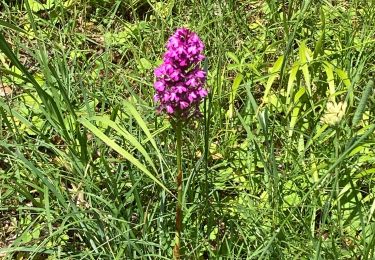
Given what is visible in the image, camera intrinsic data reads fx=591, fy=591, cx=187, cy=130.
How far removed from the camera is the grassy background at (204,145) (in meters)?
1.78

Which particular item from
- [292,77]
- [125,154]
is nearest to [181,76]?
[125,154]

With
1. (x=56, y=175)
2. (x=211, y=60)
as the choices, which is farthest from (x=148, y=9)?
(x=56, y=175)

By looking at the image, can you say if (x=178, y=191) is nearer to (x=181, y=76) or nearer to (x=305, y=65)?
(x=181, y=76)

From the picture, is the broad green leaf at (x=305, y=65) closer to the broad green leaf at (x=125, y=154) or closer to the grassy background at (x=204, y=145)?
the grassy background at (x=204, y=145)

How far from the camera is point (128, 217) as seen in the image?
1.92 metres

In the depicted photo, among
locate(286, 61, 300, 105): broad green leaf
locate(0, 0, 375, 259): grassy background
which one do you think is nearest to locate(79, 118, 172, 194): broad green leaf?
locate(0, 0, 375, 259): grassy background

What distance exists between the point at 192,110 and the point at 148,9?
1.91 m

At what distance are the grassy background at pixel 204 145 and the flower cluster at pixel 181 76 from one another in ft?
0.20

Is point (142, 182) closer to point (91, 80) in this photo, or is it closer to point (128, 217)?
point (128, 217)

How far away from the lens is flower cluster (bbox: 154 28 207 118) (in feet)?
5.11

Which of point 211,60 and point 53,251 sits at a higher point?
point 211,60

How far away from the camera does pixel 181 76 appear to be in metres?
1.57

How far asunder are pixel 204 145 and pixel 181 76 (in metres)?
0.45

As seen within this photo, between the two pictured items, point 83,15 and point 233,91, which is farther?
point 83,15
